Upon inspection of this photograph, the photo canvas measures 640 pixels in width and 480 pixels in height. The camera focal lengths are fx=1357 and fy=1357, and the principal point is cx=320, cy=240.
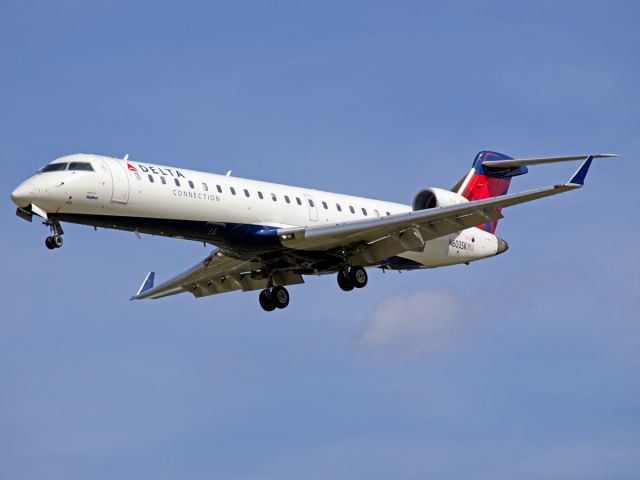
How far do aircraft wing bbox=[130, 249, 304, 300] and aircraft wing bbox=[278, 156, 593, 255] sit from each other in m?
2.30

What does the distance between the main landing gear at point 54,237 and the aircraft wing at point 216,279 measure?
5350 millimetres

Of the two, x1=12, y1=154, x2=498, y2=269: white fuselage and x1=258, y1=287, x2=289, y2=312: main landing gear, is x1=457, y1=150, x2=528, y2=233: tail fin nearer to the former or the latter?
x1=12, y1=154, x2=498, y2=269: white fuselage

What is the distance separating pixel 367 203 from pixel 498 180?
4.82m

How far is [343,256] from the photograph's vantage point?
35781 millimetres

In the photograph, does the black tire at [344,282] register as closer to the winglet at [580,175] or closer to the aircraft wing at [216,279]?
the aircraft wing at [216,279]

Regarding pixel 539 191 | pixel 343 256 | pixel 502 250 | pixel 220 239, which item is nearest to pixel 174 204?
pixel 220 239

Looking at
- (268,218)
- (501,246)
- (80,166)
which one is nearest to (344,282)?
(268,218)

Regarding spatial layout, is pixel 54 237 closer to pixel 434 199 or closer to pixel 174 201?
pixel 174 201

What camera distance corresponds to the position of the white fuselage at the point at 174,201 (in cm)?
3158

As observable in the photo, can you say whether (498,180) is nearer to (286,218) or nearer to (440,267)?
(440,267)

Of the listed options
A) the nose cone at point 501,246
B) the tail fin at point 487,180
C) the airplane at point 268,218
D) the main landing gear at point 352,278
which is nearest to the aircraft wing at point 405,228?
the airplane at point 268,218

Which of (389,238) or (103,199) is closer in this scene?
(103,199)

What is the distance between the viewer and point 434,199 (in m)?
36.3

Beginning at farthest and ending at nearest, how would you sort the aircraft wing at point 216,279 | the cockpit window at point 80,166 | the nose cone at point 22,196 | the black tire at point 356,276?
the aircraft wing at point 216,279 → the black tire at point 356,276 → the cockpit window at point 80,166 → the nose cone at point 22,196
